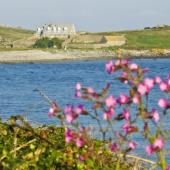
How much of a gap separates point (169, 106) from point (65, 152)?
2571 mm

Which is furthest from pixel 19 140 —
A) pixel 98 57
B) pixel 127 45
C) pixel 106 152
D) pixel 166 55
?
pixel 127 45

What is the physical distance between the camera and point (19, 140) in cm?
769

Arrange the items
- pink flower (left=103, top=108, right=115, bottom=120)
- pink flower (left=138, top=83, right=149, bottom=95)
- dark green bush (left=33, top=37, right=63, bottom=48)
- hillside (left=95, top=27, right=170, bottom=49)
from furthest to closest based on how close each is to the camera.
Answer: hillside (left=95, top=27, right=170, bottom=49)
dark green bush (left=33, top=37, right=63, bottom=48)
pink flower (left=103, top=108, right=115, bottom=120)
pink flower (left=138, top=83, right=149, bottom=95)

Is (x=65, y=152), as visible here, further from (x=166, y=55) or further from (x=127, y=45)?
(x=127, y=45)

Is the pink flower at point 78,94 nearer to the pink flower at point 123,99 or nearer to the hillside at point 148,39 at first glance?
the pink flower at point 123,99

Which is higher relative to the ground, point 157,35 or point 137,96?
point 137,96

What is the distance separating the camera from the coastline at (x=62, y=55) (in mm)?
146125

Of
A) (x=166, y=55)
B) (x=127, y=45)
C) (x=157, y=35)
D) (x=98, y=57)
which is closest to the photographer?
(x=98, y=57)

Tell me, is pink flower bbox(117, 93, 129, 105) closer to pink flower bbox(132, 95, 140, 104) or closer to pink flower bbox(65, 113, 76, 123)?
pink flower bbox(132, 95, 140, 104)

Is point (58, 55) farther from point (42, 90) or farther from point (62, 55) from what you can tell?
point (42, 90)

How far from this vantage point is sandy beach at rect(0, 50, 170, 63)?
146125 mm

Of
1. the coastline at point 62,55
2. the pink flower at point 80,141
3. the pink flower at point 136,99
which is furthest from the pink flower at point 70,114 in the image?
the coastline at point 62,55

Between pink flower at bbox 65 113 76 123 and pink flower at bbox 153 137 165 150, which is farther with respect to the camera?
pink flower at bbox 65 113 76 123

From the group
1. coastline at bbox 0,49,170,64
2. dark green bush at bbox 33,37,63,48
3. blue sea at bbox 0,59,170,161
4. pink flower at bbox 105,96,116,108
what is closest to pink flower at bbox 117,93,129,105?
pink flower at bbox 105,96,116,108
